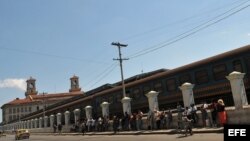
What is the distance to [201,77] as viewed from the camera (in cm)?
2486

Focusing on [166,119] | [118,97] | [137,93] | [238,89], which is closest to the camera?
[238,89]

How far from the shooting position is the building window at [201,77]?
24.5m

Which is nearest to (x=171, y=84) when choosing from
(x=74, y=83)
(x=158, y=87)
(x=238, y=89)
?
(x=158, y=87)

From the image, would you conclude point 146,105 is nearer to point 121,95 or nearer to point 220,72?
point 121,95

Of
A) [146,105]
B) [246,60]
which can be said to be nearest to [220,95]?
[246,60]

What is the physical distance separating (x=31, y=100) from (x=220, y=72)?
125m

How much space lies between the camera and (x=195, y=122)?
66.3 ft

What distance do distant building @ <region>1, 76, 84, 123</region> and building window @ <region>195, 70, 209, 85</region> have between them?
112452 millimetres

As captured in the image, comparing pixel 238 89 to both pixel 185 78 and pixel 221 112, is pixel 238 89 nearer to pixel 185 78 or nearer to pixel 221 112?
pixel 221 112

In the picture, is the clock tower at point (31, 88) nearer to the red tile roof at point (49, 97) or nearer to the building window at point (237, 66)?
the red tile roof at point (49, 97)

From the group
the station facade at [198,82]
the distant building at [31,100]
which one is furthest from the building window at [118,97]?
the distant building at [31,100]

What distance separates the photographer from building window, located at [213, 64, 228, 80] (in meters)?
22.9

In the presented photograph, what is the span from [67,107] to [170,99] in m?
27.9

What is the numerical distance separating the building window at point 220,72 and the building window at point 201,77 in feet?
2.87
